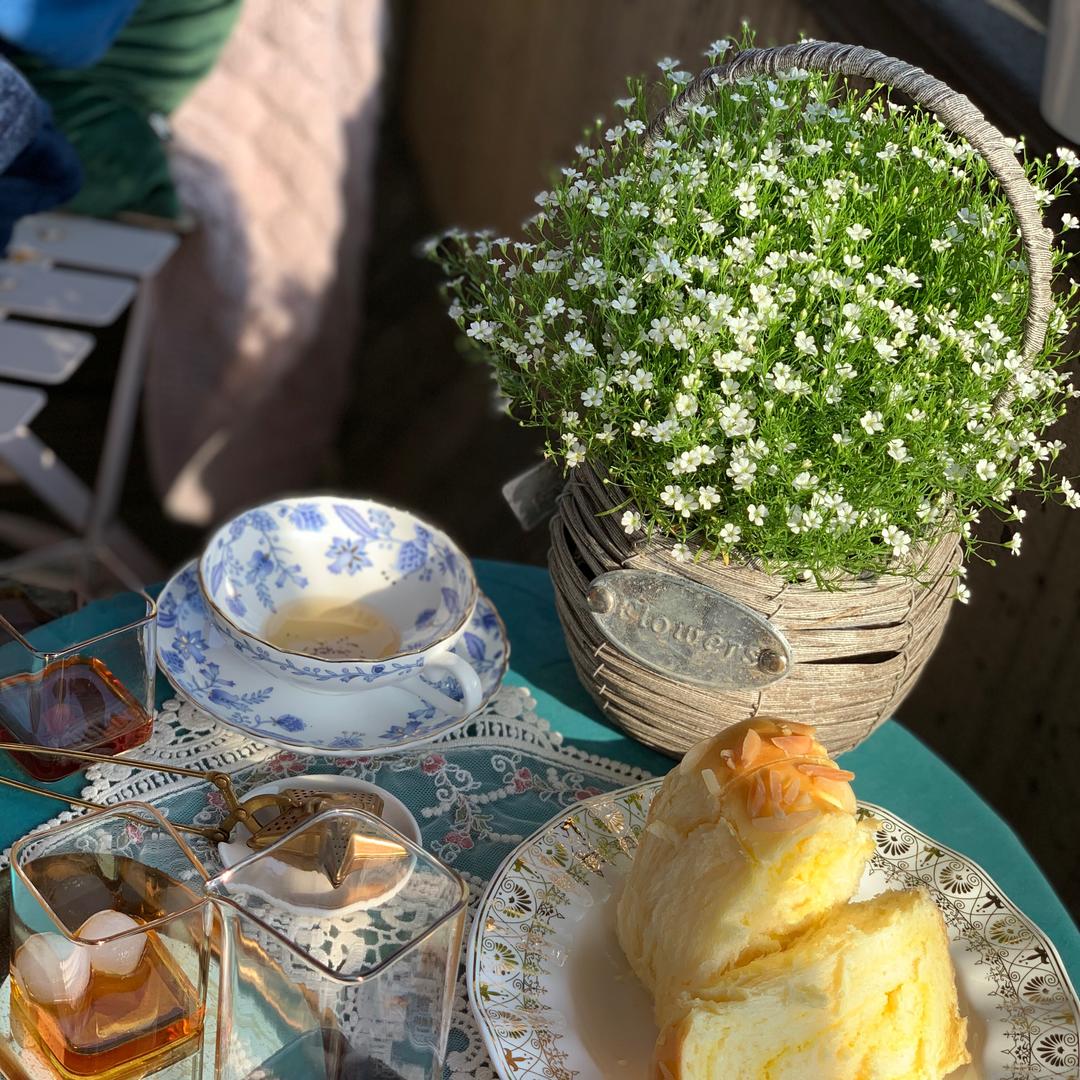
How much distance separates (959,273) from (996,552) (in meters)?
0.71

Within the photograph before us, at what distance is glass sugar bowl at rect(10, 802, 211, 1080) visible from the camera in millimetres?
686

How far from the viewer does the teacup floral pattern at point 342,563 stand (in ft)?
3.28

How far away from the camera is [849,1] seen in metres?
1.70

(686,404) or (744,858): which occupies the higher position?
(686,404)

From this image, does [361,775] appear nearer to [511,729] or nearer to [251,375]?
[511,729]

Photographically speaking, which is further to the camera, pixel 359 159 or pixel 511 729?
pixel 359 159

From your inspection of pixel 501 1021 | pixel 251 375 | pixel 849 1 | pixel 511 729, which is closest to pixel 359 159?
pixel 251 375

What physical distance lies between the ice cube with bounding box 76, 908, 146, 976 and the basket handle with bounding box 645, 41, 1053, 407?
589 mm

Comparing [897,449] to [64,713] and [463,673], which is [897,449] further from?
[64,713]

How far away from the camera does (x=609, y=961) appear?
0.79 metres

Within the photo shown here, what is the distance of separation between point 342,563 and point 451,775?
0.21 m

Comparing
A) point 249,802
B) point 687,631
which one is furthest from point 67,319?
point 687,631

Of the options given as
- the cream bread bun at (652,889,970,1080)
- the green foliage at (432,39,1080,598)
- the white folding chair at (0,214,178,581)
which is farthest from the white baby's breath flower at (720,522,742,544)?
the white folding chair at (0,214,178,581)

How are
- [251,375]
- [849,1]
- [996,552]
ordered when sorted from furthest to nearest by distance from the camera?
[251,375]
[849,1]
[996,552]
